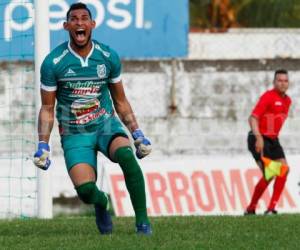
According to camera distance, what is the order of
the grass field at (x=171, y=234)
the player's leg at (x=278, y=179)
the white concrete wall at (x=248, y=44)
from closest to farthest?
1. the grass field at (x=171, y=234)
2. the player's leg at (x=278, y=179)
3. the white concrete wall at (x=248, y=44)

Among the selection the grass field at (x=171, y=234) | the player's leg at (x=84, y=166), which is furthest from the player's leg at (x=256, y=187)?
the player's leg at (x=84, y=166)

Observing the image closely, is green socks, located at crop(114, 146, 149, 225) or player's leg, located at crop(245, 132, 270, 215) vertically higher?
green socks, located at crop(114, 146, 149, 225)

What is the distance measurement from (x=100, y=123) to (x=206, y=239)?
1432mm

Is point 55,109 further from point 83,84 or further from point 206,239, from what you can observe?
point 206,239

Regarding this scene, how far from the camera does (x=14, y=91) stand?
2025cm

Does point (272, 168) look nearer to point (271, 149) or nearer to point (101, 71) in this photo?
point (271, 149)

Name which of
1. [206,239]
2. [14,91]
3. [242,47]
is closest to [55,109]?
[206,239]

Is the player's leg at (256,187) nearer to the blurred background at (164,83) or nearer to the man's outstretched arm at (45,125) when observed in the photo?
the blurred background at (164,83)

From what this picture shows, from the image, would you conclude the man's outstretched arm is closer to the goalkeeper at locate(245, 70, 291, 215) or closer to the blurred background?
the blurred background

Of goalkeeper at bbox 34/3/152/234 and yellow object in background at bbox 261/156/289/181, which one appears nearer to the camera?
goalkeeper at bbox 34/3/152/234

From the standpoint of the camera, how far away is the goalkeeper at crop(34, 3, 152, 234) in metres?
11.1

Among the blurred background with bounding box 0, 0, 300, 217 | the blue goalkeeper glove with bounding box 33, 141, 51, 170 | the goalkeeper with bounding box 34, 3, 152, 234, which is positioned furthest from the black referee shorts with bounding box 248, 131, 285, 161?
the blue goalkeeper glove with bounding box 33, 141, 51, 170

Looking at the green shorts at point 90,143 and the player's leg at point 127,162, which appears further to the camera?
the green shorts at point 90,143

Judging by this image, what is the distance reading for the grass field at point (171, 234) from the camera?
1062cm
